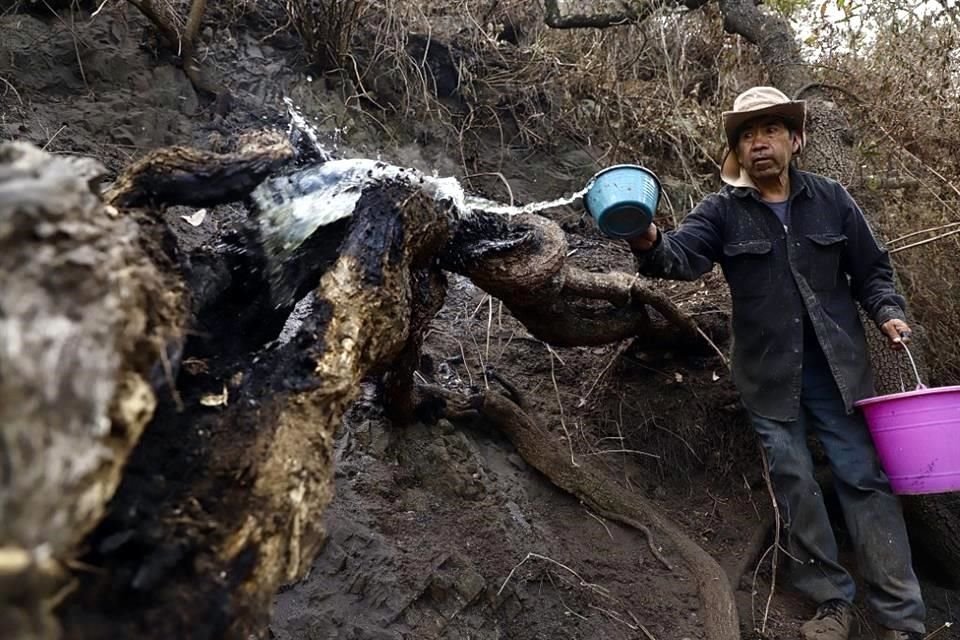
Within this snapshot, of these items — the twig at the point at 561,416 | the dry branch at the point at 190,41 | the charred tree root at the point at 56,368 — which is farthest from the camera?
the dry branch at the point at 190,41

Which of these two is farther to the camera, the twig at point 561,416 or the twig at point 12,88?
the twig at point 12,88

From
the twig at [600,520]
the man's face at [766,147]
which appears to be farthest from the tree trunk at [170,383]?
the twig at [600,520]

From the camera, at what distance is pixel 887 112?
4.05m

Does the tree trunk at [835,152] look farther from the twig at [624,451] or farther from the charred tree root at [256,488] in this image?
the charred tree root at [256,488]

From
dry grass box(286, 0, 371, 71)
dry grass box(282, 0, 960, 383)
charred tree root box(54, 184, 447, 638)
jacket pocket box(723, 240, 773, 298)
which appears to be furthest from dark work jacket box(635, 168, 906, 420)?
dry grass box(286, 0, 371, 71)

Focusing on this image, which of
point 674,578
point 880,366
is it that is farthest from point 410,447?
point 880,366

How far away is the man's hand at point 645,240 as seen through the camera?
2.55 metres

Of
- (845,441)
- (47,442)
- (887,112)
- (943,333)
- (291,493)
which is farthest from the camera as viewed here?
(887,112)

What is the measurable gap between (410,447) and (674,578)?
118 cm

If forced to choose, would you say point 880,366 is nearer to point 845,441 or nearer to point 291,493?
point 845,441

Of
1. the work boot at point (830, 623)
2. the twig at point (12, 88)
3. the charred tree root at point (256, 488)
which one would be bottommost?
the work boot at point (830, 623)

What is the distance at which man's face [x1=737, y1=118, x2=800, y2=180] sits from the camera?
9.08 ft

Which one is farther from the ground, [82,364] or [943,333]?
[943,333]

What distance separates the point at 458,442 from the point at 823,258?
1.60 metres
